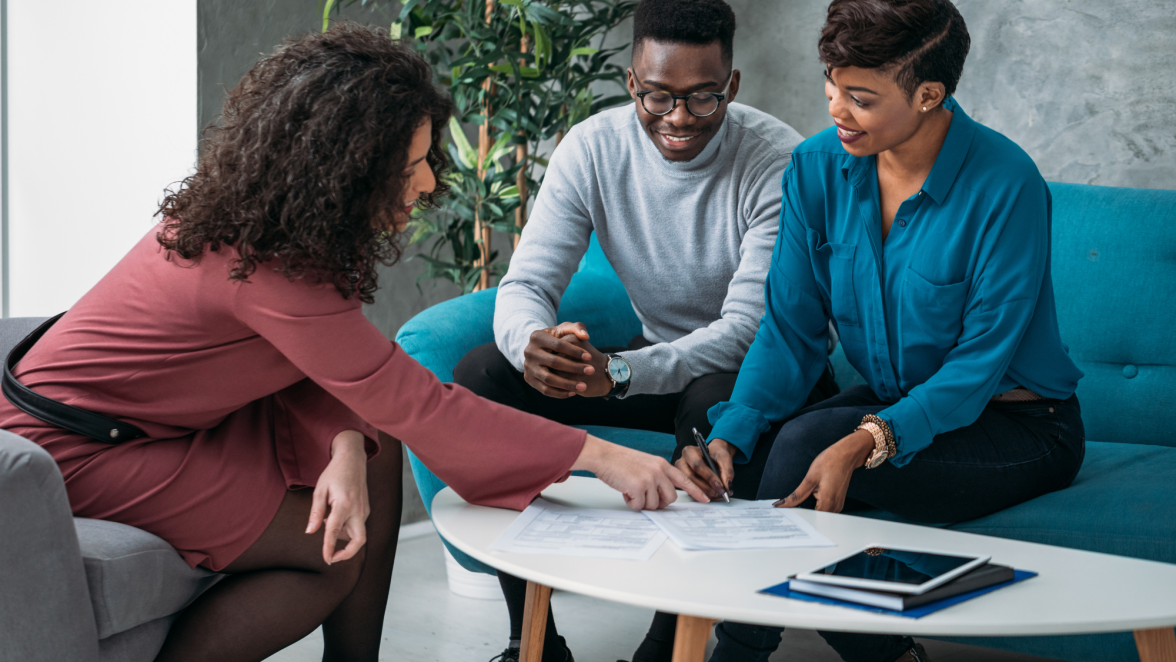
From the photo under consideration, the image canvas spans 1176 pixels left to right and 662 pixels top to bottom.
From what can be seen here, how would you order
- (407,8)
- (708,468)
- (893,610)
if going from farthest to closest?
(407,8) < (708,468) < (893,610)

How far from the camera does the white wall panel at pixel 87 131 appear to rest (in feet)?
7.89

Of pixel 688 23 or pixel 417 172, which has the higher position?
pixel 688 23

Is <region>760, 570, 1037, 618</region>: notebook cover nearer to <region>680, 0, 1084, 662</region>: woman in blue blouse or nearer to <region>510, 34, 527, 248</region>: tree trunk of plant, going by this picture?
<region>680, 0, 1084, 662</region>: woman in blue blouse

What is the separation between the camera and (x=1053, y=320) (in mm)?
1533

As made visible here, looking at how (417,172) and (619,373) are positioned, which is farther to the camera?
(619,373)

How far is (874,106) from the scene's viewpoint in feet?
4.80

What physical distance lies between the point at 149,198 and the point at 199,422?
4.81ft

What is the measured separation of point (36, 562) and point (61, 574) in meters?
0.03

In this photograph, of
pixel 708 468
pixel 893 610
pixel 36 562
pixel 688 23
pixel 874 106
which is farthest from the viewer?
pixel 688 23

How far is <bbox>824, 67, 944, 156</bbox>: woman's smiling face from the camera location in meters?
1.46

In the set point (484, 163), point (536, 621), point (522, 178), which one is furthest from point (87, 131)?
point (536, 621)

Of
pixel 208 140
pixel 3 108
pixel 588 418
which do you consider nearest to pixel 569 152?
pixel 588 418

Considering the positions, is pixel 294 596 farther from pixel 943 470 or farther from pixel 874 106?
pixel 874 106

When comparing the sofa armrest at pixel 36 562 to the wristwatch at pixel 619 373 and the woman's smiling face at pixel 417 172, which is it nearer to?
the woman's smiling face at pixel 417 172
